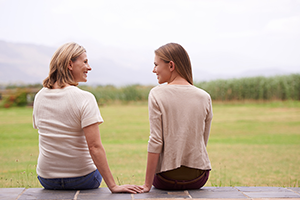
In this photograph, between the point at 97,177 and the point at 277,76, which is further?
the point at 277,76

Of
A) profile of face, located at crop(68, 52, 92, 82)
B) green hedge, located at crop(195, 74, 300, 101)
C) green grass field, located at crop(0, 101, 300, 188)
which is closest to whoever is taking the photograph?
profile of face, located at crop(68, 52, 92, 82)

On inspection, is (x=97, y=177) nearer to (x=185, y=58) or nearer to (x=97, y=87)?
(x=185, y=58)

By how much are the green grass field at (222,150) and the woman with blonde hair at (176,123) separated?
1639 millimetres

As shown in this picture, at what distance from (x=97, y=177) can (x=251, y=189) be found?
1.08 metres

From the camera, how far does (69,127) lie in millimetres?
1920

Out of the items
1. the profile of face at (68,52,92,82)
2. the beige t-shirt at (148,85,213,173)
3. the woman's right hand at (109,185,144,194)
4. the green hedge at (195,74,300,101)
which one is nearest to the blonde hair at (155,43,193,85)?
the beige t-shirt at (148,85,213,173)

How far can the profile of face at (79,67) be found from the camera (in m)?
2.00

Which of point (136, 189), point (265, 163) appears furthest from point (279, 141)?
point (136, 189)

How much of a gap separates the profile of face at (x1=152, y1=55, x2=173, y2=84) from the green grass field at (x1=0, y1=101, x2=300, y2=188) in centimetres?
180

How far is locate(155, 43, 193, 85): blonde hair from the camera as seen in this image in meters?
2.01

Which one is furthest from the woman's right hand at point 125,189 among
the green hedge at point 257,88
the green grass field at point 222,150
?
the green hedge at point 257,88

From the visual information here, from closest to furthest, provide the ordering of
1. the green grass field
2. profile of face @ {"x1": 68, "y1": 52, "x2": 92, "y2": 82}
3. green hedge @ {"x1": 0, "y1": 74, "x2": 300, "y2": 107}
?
profile of face @ {"x1": 68, "y1": 52, "x2": 92, "y2": 82} → the green grass field → green hedge @ {"x1": 0, "y1": 74, "x2": 300, "y2": 107}

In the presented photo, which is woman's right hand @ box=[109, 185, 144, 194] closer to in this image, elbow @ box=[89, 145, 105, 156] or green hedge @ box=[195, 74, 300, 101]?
elbow @ box=[89, 145, 105, 156]

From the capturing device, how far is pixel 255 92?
18250mm
